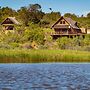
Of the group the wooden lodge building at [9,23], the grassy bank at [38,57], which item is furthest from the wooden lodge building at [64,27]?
the grassy bank at [38,57]

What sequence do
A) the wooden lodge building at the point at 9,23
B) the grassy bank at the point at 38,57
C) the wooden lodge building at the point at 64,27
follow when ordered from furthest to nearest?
the wooden lodge building at the point at 9,23 → the wooden lodge building at the point at 64,27 → the grassy bank at the point at 38,57

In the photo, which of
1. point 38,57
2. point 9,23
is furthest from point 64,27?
point 38,57

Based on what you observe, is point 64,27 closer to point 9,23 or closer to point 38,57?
point 9,23

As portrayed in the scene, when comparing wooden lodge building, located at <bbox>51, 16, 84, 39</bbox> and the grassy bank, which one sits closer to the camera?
the grassy bank

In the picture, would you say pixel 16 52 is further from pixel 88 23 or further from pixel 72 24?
pixel 88 23

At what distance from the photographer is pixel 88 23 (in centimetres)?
12719

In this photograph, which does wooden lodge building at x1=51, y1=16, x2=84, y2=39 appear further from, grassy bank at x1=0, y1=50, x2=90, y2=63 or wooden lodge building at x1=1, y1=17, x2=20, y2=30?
grassy bank at x1=0, y1=50, x2=90, y2=63

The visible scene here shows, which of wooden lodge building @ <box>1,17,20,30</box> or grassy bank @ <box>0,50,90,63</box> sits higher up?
wooden lodge building @ <box>1,17,20,30</box>

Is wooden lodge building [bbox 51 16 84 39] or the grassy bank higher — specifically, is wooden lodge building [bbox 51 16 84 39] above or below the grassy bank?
above

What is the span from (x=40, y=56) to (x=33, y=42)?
28498 mm

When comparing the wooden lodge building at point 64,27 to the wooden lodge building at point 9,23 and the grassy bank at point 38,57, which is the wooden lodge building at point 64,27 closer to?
the wooden lodge building at point 9,23

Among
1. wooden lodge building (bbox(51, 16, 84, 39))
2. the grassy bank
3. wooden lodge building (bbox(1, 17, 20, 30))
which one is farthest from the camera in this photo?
wooden lodge building (bbox(1, 17, 20, 30))

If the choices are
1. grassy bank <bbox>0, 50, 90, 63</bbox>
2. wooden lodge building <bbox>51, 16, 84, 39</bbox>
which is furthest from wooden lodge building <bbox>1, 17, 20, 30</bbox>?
grassy bank <bbox>0, 50, 90, 63</bbox>

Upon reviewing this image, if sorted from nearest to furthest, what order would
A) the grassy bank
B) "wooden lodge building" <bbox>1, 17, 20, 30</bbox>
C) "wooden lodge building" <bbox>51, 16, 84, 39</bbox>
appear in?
the grassy bank → "wooden lodge building" <bbox>51, 16, 84, 39</bbox> → "wooden lodge building" <bbox>1, 17, 20, 30</bbox>
